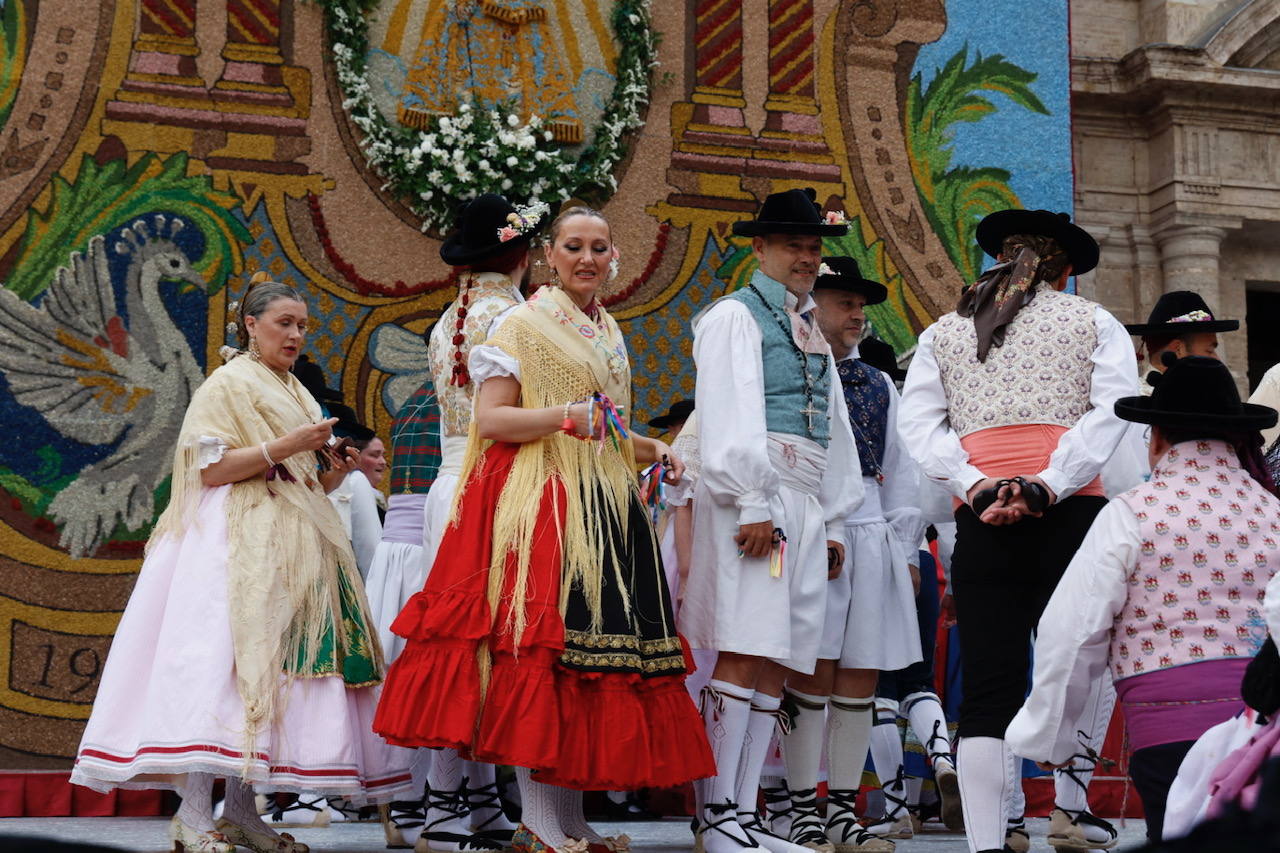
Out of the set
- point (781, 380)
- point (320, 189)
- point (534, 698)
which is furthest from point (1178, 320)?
point (320, 189)

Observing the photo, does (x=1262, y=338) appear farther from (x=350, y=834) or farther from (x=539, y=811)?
(x=539, y=811)

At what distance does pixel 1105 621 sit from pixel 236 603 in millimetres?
2619

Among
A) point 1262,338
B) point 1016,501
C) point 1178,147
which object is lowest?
point 1016,501

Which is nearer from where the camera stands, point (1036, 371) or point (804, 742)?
point (1036, 371)

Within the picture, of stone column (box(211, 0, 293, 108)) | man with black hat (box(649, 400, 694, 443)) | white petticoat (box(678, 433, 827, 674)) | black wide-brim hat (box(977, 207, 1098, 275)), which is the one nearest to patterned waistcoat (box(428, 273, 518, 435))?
white petticoat (box(678, 433, 827, 674))

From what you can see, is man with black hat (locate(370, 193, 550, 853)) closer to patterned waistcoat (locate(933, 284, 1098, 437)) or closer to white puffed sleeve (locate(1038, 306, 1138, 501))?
patterned waistcoat (locate(933, 284, 1098, 437))

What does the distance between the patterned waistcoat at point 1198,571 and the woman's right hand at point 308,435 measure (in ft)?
→ 8.14

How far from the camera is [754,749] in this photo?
4.81 meters

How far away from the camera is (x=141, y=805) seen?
268 inches

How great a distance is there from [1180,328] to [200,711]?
3888mm

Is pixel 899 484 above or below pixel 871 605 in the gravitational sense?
above

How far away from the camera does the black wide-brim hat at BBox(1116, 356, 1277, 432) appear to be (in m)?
3.62

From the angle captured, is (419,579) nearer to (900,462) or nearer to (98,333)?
(900,462)

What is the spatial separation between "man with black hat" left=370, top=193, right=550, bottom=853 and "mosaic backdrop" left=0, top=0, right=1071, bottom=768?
8.74 ft
